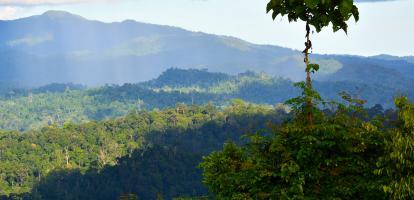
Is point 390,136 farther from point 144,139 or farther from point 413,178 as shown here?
point 144,139

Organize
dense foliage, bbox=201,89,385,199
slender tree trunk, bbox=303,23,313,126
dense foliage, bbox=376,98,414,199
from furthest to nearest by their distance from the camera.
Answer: slender tree trunk, bbox=303,23,313,126, dense foliage, bbox=201,89,385,199, dense foliage, bbox=376,98,414,199

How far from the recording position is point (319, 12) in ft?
40.8

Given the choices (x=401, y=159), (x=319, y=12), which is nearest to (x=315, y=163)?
(x=401, y=159)

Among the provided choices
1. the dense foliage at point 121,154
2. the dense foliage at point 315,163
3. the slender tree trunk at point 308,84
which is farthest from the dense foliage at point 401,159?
the dense foliage at point 121,154

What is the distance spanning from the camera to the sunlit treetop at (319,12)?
40.0 ft

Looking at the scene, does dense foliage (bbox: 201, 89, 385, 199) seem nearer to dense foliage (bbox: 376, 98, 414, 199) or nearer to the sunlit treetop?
dense foliage (bbox: 376, 98, 414, 199)

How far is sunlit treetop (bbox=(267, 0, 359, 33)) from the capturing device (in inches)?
480

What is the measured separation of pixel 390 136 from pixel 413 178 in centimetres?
134

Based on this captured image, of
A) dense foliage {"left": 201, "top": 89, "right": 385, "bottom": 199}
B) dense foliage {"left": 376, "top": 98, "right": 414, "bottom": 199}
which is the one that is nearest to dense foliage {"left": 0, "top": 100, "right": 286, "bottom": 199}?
dense foliage {"left": 201, "top": 89, "right": 385, "bottom": 199}

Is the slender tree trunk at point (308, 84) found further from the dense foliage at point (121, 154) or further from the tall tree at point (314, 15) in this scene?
the dense foliage at point (121, 154)

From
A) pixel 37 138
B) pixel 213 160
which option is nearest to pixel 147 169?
pixel 37 138

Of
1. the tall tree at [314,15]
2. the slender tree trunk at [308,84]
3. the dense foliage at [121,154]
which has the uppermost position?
the tall tree at [314,15]

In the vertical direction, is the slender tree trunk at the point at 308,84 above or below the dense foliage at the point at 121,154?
above

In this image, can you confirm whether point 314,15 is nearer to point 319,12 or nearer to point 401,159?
point 319,12
